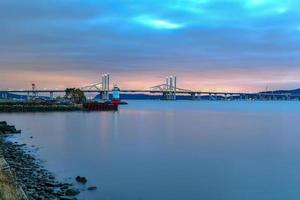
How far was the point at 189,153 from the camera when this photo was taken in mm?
23078

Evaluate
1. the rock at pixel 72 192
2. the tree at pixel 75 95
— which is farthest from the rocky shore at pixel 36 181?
the tree at pixel 75 95

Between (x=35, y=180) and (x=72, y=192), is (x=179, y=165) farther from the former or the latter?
(x=72, y=192)

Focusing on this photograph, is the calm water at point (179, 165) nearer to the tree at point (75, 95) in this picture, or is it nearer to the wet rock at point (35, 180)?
the wet rock at point (35, 180)

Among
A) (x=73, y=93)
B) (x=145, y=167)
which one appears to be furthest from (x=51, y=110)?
(x=145, y=167)

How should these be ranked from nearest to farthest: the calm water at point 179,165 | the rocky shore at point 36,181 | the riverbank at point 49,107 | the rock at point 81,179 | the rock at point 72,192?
the rocky shore at point 36,181 < the rock at point 72,192 < the calm water at point 179,165 < the rock at point 81,179 < the riverbank at point 49,107

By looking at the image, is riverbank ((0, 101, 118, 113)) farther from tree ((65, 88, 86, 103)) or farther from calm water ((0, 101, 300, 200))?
calm water ((0, 101, 300, 200))

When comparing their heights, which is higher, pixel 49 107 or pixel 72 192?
pixel 49 107

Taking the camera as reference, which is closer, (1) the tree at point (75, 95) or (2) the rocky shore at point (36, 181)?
(2) the rocky shore at point (36, 181)

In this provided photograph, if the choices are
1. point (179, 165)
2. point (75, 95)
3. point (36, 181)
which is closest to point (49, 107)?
point (75, 95)

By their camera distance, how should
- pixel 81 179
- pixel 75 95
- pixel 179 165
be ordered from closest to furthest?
pixel 81 179 → pixel 179 165 → pixel 75 95

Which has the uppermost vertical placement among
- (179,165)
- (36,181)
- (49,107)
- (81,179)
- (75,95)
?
(75,95)

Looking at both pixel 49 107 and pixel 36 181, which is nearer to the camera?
pixel 36 181

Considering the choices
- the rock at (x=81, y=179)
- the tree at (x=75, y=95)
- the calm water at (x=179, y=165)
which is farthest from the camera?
the tree at (x=75, y=95)

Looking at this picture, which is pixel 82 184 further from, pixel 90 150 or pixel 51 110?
pixel 51 110
